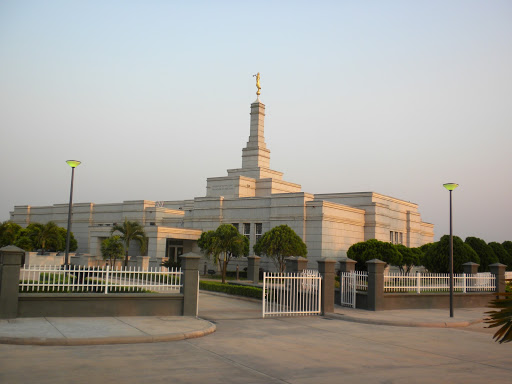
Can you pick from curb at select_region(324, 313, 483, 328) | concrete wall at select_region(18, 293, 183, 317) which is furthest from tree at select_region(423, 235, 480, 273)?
concrete wall at select_region(18, 293, 183, 317)

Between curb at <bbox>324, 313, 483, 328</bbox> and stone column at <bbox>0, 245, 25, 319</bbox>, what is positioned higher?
stone column at <bbox>0, 245, 25, 319</bbox>

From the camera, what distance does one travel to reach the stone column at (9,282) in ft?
44.3

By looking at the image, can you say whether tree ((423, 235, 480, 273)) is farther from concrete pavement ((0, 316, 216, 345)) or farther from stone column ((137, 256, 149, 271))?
concrete pavement ((0, 316, 216, 345))

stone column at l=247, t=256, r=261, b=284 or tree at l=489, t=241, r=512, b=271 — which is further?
tree at l=489, t=241, r=512, b=271

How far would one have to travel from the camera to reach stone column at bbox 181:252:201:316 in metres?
15.8

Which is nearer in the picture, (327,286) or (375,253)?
(327,286)

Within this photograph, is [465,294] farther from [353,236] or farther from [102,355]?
[353,236]

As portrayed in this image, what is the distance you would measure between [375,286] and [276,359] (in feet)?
33.9

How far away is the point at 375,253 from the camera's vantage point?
38.8m

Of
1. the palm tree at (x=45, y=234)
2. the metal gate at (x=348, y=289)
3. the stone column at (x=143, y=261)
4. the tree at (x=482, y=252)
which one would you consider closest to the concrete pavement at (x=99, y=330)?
the metal gate at (x=348, y=289)

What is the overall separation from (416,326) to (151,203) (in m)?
46.1

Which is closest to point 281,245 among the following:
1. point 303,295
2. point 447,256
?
point 447,256

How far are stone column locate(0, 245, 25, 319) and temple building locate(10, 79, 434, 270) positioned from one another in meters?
31.3

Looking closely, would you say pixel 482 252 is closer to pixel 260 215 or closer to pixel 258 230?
pixel 260 215
